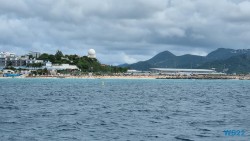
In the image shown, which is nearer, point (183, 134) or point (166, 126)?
point (183, 134)

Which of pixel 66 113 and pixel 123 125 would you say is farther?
pixel 66 113

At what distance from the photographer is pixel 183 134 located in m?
30.2

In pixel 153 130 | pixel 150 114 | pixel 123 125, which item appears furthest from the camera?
pixel 150 114

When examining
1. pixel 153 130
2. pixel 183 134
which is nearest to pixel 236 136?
pixel 183 134

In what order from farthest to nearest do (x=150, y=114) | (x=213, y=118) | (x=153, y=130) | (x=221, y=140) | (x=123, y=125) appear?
(x=150, y=114), (x=213, y=118), (x=123, y=125), (x=153, y=130), (x=221, y=140)

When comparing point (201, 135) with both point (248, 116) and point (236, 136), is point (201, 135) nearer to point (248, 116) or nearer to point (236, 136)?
point (236, 136)

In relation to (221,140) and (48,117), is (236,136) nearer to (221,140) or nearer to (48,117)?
(221,140)

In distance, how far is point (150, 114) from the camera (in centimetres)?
4294

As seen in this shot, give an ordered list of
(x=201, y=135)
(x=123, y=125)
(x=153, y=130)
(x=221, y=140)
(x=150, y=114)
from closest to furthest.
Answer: (x=221, y=140)
(x=201, y=135)
(x=153, y=130)
(x=123, y=125)
(x=150, y=114)

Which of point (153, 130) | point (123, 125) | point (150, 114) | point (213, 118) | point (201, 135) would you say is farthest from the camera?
point (150, 114)

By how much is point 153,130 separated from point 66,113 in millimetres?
14268

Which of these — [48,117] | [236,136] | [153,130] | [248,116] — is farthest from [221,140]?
[48,117]

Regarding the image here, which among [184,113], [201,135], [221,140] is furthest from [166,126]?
[184,113]

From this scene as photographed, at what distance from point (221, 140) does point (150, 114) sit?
614 inches
